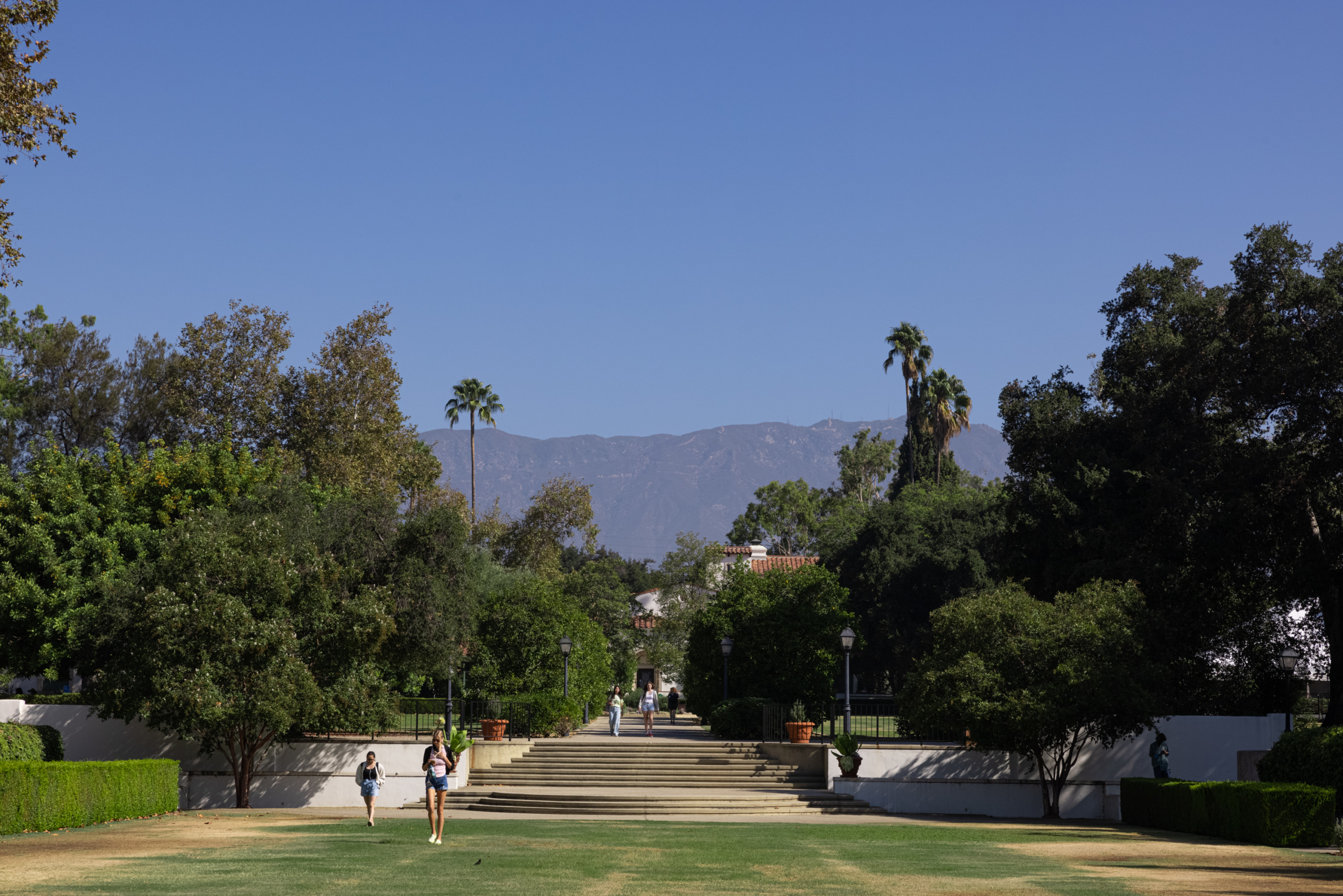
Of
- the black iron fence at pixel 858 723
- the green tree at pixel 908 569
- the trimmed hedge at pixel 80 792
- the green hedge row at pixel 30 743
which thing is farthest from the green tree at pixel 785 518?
the trimmed hedge at pixel 80 792

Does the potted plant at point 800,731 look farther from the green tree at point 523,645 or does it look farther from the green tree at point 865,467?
the green tree at point 865,467

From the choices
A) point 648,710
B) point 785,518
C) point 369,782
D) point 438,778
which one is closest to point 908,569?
point 648,710

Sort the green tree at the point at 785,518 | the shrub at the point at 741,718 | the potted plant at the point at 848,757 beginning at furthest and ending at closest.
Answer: the green tree at the point at 785,518 → the shrub at the point at 741,718 → the potted plant at the point at 848,757

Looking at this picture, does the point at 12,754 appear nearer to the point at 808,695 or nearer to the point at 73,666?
the point at 73,666

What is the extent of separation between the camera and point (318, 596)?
28266 millimetres

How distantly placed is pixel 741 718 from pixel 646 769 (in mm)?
5947

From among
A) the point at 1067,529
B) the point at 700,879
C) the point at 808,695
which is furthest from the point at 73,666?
the point at 1067,529

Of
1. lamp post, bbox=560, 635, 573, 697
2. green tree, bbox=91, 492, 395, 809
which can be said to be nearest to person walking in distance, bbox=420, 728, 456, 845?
green tree, bbox=91, 492, 395, 809

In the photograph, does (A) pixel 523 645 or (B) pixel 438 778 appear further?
(A) pixel 523 645

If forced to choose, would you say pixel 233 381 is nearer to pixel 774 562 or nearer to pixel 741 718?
pixel 741 718

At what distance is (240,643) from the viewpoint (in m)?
26.2

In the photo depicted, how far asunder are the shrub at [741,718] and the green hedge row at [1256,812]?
14.2 metres

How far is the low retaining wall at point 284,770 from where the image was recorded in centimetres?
2906

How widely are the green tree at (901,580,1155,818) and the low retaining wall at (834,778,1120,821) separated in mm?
915
